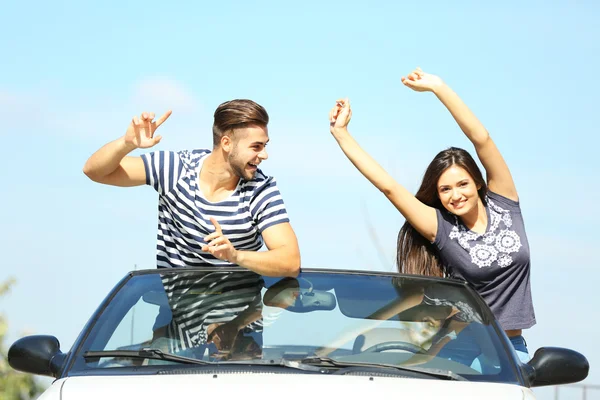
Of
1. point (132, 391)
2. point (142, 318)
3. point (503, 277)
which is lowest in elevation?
point (132, 391)

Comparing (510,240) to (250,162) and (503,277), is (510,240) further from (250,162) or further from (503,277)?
(250,162)

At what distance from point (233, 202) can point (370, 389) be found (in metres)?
1.82

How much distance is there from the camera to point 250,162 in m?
4.71

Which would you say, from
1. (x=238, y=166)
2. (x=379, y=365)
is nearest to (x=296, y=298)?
(x=379, y=365)

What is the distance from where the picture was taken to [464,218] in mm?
5234

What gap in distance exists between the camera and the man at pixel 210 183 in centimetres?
468

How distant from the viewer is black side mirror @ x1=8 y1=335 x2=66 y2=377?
365 centimetres

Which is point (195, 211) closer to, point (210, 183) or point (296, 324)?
point (210, 183)

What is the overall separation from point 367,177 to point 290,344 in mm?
1762

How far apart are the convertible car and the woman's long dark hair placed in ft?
3.33

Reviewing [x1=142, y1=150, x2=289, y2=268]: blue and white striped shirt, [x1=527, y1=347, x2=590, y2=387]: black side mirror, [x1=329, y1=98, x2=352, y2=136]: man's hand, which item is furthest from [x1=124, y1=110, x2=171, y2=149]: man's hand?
[x1=527, y1=347, x2=590, y2=387]: black side mirror

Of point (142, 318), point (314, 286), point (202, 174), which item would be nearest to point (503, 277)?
point (314, 286)

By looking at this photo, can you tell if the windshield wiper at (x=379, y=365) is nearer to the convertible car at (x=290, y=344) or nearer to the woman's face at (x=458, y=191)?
the convertible car at (x=290, y=344)

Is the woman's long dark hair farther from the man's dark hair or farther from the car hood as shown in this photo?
the car hood
